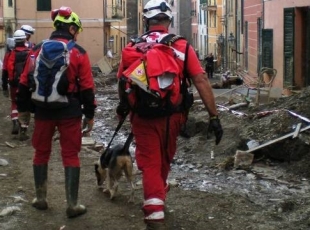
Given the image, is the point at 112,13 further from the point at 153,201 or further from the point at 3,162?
the point at 153,201

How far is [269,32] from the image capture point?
18578 mm

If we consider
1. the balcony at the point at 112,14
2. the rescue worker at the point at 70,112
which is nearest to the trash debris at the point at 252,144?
the rescue worker at the point at 70,112

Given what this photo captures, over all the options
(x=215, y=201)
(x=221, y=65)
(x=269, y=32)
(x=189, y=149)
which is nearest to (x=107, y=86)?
(x=269, y=32)

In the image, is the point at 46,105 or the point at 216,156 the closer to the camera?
the point at 46,105

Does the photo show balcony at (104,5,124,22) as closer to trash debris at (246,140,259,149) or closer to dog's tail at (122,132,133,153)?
trash debris at (246,140,259,149)

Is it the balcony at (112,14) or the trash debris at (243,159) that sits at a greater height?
the balcony at (112,14)

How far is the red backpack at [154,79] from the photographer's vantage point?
502 cm

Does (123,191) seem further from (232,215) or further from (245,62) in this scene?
(245,62)

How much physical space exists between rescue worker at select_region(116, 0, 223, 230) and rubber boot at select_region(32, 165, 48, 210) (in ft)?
3.71

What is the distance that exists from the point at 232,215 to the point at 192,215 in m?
0.34

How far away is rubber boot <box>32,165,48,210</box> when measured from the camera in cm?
602

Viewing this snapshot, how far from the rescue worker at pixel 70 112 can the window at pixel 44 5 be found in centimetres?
3835

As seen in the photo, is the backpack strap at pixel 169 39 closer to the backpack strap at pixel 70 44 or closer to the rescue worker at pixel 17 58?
the backpack strap at pixel 70 44

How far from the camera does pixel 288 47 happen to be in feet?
52.6
